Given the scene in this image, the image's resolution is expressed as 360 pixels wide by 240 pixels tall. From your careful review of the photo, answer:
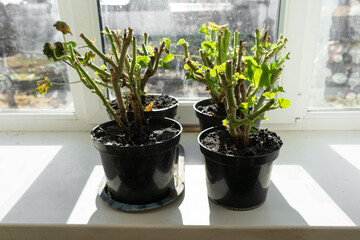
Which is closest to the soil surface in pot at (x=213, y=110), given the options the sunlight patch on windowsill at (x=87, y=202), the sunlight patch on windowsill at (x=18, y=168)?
the sunlight patch on windowsill at (x=87, y=202)

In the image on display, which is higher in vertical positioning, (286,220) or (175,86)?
(175,86)

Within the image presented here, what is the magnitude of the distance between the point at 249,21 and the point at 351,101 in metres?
0.48

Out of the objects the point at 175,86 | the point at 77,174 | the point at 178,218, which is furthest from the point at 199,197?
the point at 175,86

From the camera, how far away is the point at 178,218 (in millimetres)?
673

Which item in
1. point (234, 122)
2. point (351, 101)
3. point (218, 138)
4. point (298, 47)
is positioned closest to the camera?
point (234, 122)

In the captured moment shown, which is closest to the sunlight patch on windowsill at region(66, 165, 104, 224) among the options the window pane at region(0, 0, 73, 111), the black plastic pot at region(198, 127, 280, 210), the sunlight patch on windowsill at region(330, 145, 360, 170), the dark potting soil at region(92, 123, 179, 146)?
the dark potting soil at region(92, 123, 179, 146)

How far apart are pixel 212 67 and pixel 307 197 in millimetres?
405

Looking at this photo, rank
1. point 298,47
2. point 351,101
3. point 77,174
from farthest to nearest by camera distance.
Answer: point 351,101
point 298,47
point 77,174

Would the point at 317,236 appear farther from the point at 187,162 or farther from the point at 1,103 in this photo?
the point at 1,103

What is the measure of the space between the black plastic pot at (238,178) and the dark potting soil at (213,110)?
250mm

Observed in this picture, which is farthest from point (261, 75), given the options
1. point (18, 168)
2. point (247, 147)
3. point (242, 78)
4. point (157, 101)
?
point (18, 168)

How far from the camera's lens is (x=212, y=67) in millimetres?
815

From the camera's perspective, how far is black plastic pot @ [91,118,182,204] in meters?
0.66

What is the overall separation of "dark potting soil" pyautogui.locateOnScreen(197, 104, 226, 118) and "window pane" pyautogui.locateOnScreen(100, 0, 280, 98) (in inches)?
8.7
